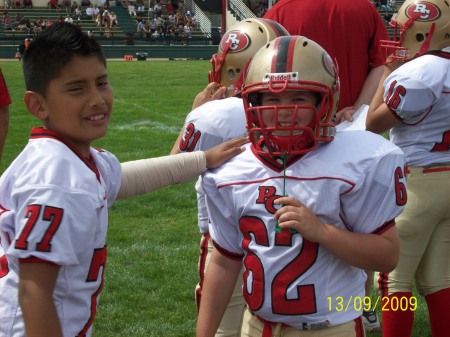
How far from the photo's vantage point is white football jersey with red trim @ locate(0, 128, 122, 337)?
2109mm

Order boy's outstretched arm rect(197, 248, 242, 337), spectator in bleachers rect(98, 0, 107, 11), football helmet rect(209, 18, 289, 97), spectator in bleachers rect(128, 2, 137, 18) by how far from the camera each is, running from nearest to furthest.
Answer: boy's outstretched arm rect(197, 248, 242, 337) → football helmet rect(209, 18, 289, 97) → spectator in bleachers rect(98, 0, 107, 11) → spectator in bleachers rect(128, 2, 137, 18)

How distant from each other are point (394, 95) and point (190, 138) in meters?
1.09

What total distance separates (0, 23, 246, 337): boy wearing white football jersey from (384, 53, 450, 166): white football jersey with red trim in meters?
1.66

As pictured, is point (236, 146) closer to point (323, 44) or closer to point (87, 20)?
point (323, 44)

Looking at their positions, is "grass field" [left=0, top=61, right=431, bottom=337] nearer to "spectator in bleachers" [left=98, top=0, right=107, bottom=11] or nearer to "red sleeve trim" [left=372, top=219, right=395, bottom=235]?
"red sleeve trim" [left=372, top=219, right=395, bottom=235]

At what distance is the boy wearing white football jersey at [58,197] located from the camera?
6.95 ft

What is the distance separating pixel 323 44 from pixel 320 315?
192 cm

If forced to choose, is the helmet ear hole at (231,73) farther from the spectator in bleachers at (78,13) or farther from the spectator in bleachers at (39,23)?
the spectator in bleachers at (78,13)

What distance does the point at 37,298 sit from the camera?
83.4 inches

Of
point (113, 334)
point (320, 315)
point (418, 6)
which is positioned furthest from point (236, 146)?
point (113, 334)

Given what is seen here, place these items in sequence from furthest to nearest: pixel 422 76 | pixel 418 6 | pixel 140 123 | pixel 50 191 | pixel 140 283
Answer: pixel 140 123 < pixel 140 283 < pixel 418 6 < pixel 422 76 < pixel 50 191

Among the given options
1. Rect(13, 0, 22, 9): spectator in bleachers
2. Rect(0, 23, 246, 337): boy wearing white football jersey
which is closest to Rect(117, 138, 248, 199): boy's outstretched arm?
Rect(0, 23, 246, 337): boy wearing white football jersey

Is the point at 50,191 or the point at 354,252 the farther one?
the point at 354,252

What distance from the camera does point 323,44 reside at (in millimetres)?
3982
